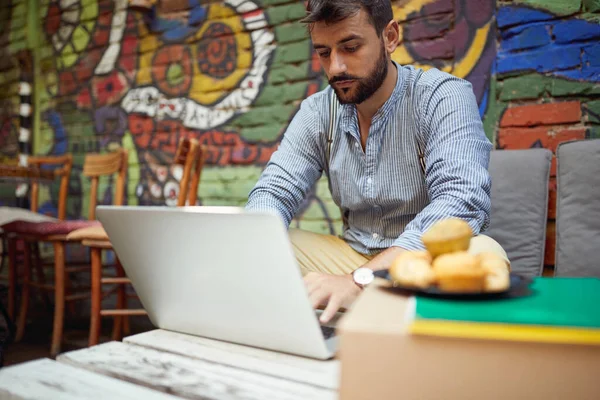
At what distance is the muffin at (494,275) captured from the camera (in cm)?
53

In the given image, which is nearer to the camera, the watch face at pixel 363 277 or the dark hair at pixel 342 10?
the watch face at pixel 363 277

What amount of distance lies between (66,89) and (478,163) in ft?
11.1

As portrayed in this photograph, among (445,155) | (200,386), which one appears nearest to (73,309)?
(445,155)

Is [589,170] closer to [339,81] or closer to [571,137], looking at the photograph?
[571,137]

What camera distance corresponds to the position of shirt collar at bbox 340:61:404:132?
Answer: 4.87 ft

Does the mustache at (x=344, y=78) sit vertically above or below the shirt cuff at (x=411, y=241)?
→ above

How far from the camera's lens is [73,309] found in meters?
2.85

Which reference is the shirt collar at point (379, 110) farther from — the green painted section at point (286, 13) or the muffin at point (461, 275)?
the green painted section at point (286, 13)

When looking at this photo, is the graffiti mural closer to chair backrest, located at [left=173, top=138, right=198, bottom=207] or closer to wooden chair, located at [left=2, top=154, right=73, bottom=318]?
chair backrest, located at [left=173, top=138, right=198, bottom=207]

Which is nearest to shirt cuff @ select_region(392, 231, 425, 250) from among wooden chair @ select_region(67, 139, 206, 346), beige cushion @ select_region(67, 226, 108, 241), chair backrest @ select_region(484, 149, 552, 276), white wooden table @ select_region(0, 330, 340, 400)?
white wooden table @ select_region(0, 330, 340, 400)

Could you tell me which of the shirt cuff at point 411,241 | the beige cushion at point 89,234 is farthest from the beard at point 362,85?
the beige cushion at point 89,234

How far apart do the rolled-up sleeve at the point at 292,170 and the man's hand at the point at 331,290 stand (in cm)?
57

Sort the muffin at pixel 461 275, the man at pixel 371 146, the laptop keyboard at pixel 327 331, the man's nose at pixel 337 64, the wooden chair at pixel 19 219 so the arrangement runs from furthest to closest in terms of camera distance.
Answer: the wooden chair at pixel 19 219
the man's nose at pixel 337 64
the man at pixel 371 146
the laptop keyboard at pixel 327 331
the muffin at pixel 461 275

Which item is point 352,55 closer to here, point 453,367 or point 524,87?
point 524,87
